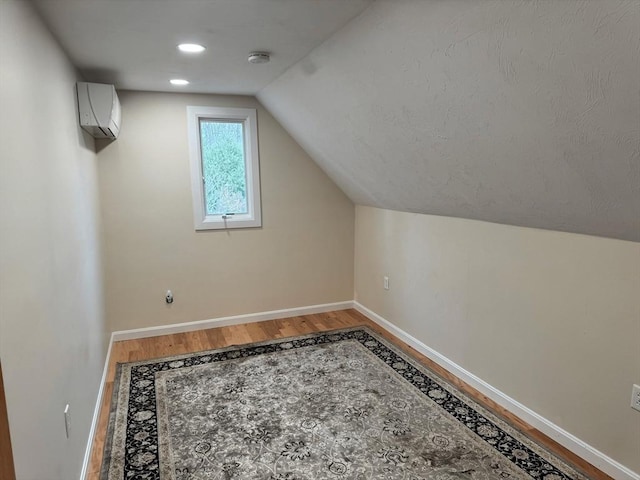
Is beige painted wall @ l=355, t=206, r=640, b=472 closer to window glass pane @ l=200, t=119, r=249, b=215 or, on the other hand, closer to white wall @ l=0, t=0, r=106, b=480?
window glass pane @ l=200, t=119, r=249, b=215

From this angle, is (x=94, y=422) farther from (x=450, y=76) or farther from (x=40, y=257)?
(x=450, y=76)

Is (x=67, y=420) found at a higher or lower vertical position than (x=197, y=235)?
lower

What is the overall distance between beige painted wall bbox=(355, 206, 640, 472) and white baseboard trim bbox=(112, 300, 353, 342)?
1.08m

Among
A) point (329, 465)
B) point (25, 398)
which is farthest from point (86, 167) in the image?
point (329, 465)

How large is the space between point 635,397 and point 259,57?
101 inches

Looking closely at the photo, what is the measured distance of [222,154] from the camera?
151 inches

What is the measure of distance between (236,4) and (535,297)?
212 cm

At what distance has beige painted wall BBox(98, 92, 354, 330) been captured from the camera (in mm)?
3488

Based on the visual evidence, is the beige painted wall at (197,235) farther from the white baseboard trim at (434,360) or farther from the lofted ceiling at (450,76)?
the lofted ceiling at (450,76)

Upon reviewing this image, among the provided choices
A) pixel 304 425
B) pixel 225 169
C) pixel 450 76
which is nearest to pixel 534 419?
pixel 304 425

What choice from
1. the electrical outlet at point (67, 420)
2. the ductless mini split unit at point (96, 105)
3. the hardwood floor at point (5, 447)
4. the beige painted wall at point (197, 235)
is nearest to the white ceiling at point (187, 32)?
the ductless mini split unit at point (96, 105)

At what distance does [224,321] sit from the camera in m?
3.96

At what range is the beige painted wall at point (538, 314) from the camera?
1.89 m

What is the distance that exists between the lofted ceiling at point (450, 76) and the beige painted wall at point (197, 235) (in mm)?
679
